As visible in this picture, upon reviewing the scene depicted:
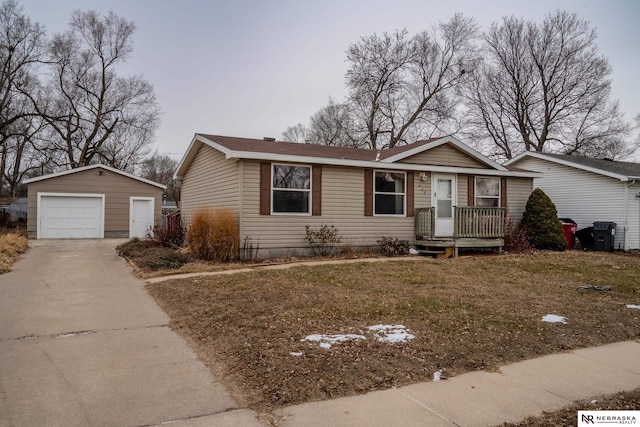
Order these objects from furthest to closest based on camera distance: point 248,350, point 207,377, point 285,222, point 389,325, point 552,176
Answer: point 552,176 → point 285,222 → point 389,325 → point 248,350 → point 207,377

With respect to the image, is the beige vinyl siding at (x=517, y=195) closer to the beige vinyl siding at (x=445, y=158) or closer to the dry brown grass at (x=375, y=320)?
the beige vinyl siding at (x=445, y=158)

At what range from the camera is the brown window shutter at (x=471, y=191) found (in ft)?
47.0

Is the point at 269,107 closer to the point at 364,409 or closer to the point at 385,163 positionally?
the point at 385,163

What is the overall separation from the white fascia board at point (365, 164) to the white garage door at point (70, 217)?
40.8 feet

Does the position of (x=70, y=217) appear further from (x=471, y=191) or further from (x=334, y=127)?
(x=334, y=127)

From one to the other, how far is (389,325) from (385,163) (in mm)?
8185

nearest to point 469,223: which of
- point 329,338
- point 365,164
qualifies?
point 365,164

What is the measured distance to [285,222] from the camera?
460 inches

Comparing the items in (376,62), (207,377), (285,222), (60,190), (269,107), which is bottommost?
(207,377)

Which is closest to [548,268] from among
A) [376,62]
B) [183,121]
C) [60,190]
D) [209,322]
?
[209,322]

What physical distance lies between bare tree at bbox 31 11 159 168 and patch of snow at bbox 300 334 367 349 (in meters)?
31.3

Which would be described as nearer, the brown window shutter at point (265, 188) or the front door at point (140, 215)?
the brown window shutter at point (265, 188)

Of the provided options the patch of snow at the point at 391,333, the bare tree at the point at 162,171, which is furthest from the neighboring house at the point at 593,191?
the bare tree at the point at 162,171

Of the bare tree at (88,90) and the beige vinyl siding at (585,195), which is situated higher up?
the bare tree at (88,90)
